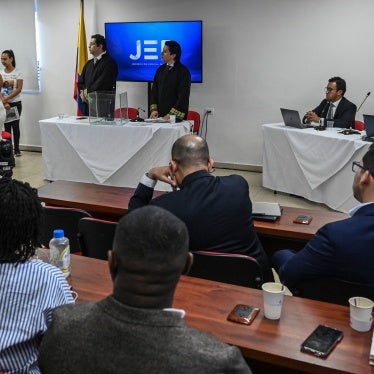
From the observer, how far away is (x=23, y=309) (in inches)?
51.4

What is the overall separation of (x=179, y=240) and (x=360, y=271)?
1078 mm

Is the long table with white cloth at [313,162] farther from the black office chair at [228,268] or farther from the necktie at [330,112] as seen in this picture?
the black office chair at [228,268]

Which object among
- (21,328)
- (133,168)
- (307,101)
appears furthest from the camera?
(307,101)

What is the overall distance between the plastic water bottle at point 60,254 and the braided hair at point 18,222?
454mm

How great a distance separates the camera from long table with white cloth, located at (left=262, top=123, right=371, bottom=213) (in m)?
4.66

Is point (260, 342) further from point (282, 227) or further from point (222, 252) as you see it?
point (282, 227)

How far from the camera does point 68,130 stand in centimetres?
541

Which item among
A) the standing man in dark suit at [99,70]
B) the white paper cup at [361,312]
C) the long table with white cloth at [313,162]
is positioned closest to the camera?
the white paper cup at [361,312]

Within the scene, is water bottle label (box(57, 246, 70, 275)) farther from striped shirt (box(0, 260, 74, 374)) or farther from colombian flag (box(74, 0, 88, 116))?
colombian flag (box(74, 0, 88, 116))

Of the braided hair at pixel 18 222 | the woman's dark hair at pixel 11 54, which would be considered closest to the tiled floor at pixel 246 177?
the woman's dark hair at pixel 11 54

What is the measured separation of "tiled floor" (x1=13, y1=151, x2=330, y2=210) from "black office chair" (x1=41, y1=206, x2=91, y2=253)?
2.95 m

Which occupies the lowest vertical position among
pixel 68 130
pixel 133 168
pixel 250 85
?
pixel 133 168

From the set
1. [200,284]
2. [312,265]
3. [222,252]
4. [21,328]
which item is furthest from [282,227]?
[21,328]

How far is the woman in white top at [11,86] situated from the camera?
7.23 metres
